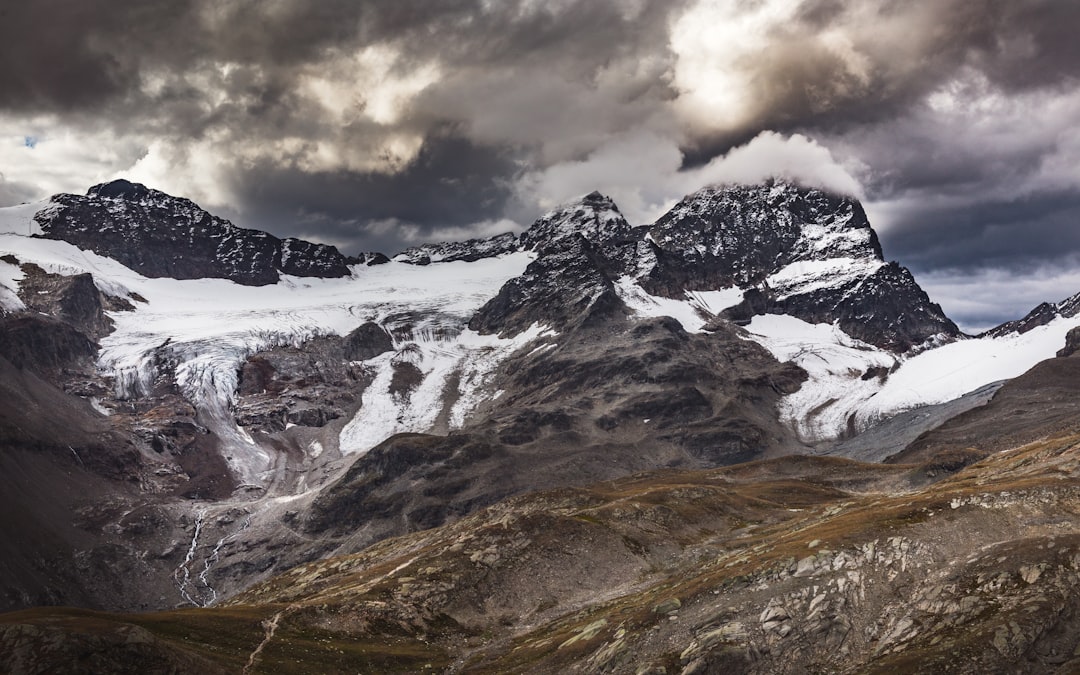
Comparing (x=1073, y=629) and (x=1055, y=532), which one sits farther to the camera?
(x=1055, y=532)

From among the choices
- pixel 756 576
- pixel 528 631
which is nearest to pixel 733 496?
pixel 528 631

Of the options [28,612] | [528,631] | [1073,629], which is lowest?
[528,631]

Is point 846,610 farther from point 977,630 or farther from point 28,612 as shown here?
point 28,612

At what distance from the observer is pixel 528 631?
271 ft

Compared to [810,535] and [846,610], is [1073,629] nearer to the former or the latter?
[846,610]

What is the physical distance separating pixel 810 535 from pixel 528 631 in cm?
3034

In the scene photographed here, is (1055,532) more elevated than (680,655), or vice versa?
(1055,532)

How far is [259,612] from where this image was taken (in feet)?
270

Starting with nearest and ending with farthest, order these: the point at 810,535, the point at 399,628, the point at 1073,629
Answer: the point at 1073,629 → the point at 810,535 → the point at 399,628

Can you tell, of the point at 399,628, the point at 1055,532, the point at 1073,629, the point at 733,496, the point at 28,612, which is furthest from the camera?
the point at 733,496

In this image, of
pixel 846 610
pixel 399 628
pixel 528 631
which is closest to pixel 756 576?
pixel 846 610

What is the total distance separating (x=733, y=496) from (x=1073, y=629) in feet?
317

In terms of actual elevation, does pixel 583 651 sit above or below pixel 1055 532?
below

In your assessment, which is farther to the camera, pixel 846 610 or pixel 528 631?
pixel 528 631
